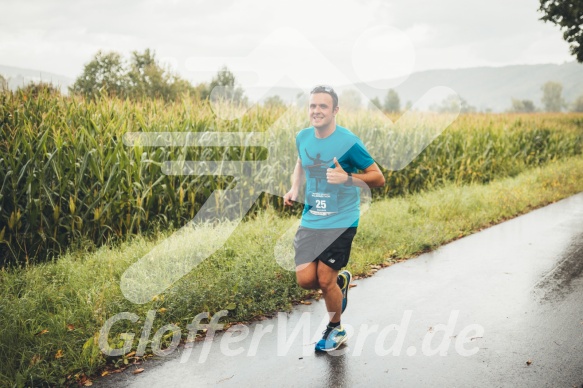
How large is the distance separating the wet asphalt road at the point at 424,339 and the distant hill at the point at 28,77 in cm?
600

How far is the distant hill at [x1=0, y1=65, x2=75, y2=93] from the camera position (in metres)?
8.06

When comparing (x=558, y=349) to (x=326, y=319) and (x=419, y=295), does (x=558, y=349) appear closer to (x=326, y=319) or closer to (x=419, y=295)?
(x=419, y=295)

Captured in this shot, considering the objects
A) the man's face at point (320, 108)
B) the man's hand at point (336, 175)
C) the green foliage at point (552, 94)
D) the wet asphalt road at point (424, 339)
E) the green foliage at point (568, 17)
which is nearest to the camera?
the wet asphalt road at point (424, 339)

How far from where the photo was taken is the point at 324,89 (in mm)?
3928

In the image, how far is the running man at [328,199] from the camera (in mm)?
3939

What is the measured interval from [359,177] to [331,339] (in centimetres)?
131

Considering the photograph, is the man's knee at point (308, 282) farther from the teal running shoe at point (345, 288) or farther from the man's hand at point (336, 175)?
the man's hand at point (336, 175)

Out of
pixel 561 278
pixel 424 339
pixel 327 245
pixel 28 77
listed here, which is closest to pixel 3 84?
pixel 28 77

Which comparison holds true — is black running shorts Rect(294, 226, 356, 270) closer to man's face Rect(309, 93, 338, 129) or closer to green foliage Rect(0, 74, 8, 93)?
man's face Rect(309, 93, 338, 129)

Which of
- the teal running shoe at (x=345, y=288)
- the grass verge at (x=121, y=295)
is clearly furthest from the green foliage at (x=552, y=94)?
the teal running shoe at (x=345, y=288)

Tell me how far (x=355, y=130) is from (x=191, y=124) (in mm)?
4376

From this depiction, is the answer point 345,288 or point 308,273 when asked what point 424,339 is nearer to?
point 345,288

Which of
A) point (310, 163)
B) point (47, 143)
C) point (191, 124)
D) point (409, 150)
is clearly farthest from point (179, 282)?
point (409, 150)

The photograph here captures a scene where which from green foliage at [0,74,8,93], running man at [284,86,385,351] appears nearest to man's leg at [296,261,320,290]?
running man at [284,86,385,351]
